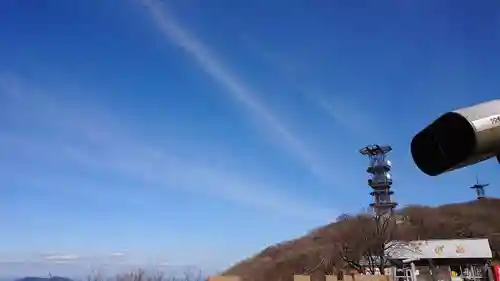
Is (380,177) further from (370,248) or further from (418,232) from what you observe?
(370,248)

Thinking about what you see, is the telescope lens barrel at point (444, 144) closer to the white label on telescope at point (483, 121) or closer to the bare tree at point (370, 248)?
the white label on telescope at point (483, 121)

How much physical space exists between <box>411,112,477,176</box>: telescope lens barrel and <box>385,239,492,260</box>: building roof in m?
38.2

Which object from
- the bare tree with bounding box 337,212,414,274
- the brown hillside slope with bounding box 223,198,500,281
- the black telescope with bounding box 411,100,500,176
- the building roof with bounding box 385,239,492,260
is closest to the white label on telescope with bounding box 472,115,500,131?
the black telescope with bounding box 411,100,500,176

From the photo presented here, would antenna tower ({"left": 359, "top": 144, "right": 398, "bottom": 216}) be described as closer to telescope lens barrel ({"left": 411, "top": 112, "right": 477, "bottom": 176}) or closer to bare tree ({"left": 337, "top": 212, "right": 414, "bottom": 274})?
bare tree ({"left": 337, "top": 212, "right": 414, "bottom": 274})

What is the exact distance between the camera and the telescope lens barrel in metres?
1.46

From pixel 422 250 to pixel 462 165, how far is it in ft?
135

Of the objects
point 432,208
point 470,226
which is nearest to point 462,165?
point 470,226

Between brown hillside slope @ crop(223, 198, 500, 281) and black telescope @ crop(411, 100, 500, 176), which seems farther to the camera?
brown hillside slope @ crop(223, 198, 500, 281)

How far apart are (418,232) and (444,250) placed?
38364 mm

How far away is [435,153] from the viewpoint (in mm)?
1633

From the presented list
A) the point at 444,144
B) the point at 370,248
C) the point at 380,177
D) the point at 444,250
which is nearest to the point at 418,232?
the point at 380,177

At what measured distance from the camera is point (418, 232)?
74438 mm

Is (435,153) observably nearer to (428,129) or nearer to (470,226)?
(428,129)

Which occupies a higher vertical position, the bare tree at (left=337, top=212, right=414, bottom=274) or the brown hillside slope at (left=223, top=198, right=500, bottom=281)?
the brown hillside slope at (left=223, top=198, right=500, bottom=281)
